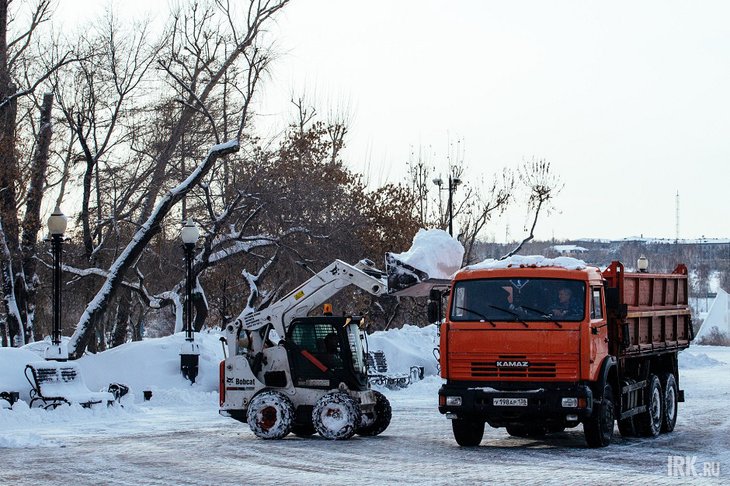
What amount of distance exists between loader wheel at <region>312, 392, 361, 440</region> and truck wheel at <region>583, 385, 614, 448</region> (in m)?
3.63

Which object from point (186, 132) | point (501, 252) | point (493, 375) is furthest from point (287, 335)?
point (501, 252)

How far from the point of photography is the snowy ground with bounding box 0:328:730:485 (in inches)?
568

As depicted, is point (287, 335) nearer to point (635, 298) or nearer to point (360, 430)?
point (360, 430)

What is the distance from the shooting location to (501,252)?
247 ft

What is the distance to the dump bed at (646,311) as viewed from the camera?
18578 mm

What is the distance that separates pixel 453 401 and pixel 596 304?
8.40 feet

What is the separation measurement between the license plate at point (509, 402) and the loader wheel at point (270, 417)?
370 centimetres

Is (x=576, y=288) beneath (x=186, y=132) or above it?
beneath

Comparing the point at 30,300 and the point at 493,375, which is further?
the point at 30,300

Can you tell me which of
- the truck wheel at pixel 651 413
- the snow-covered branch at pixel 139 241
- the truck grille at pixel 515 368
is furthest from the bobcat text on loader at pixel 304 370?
the snow-covered branch at pixel 139 241

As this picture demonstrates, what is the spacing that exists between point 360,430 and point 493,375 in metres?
3.35

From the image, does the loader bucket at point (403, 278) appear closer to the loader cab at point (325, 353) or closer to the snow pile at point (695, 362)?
the loader cab at point (325, 353)

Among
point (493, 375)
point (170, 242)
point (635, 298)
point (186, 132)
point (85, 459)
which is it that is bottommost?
point (85, 459)

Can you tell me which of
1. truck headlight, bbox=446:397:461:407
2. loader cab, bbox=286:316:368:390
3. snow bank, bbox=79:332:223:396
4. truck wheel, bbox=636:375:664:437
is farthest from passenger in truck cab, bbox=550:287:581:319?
snow bank, bbox=79:332:223:396
